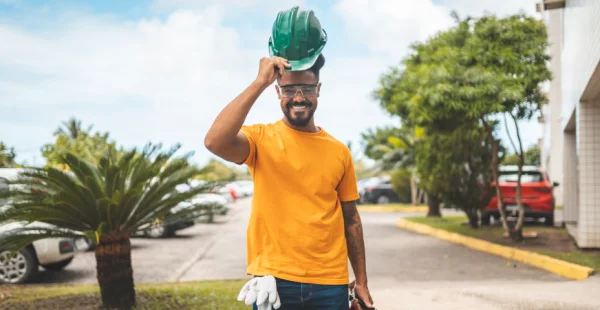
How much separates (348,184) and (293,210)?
13.8 inches

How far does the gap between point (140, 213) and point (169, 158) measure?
0.70m

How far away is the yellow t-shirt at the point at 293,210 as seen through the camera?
8.71 feet

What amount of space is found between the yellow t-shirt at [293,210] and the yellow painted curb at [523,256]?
7.31 m

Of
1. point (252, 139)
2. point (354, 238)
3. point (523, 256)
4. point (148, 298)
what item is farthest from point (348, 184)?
point (523, 256)

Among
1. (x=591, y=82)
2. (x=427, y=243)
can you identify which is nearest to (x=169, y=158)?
(x=591, y=82)

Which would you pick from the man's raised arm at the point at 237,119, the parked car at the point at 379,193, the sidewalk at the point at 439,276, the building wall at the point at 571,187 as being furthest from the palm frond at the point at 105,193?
the parked car at the point at 379,193

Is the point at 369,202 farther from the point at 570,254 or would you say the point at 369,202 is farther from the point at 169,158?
the point at 169,158

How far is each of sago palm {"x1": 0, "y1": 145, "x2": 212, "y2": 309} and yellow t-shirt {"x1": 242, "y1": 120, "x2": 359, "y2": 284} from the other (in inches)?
150

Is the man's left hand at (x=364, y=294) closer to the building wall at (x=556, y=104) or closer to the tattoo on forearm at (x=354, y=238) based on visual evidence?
the tattoo on forearm at (x=354, y=238)

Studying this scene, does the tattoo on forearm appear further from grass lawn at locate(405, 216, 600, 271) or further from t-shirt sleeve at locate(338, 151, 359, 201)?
grass lawn at locate(405, 216, 600, 271)

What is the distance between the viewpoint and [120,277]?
6.69 metres

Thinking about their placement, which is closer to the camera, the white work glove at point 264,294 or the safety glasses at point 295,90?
the white work glove at point 264,294

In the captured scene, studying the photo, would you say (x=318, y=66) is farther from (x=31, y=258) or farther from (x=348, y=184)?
(x=31, y=258)

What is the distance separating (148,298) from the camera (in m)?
7.22
